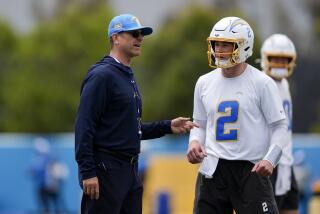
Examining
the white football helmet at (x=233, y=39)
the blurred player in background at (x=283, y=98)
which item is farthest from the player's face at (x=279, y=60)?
the white football helmet at (x=233, y=39)

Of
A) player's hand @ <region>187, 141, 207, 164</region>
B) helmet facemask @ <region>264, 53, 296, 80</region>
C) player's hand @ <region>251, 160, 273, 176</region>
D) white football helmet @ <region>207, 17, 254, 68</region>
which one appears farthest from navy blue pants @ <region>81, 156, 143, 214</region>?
helmet facemask @ <region>264, 53, 296, 80</region>

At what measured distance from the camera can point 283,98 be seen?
10.0 meters

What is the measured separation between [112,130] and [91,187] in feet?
1.70

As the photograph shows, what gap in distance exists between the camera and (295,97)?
3200 cm

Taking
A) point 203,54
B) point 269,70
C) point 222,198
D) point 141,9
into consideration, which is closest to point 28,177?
point 203,54

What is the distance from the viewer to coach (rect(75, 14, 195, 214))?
25.9ft

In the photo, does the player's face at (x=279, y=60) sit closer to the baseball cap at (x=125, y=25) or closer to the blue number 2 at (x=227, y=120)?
the blue number 2 at (x=227, y=120)

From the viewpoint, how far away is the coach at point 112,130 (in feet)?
25.9

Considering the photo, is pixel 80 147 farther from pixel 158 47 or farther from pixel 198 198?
pixel 158 47

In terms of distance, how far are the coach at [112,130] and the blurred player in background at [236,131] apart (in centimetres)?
56

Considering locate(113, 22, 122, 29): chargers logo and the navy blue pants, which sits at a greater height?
locate(113, 22, 122, 29): chargers logo

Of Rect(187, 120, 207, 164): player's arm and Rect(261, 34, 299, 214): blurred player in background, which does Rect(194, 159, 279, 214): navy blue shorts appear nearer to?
Rect(187, 120, 207, 164): player's arm

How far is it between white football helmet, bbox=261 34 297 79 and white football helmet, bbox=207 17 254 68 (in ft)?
5.85

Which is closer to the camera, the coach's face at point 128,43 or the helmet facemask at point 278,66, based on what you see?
the coach's face at point 128,43
